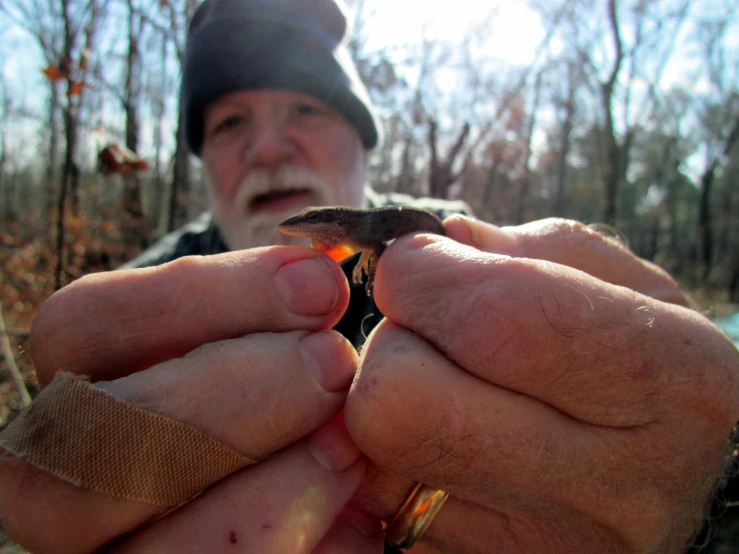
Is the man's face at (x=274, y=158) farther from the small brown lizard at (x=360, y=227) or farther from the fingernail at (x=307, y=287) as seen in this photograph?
the fingernail at (x=307, y=287)

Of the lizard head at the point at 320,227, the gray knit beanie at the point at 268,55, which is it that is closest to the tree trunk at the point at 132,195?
the gray knit beanie at the point at 268,55

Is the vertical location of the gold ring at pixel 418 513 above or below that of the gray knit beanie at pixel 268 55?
below

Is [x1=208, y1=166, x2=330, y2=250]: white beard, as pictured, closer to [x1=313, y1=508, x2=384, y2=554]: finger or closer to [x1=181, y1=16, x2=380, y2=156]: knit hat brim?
[x1=181, y1=16, x2=380, y2=156]: knit hat brim

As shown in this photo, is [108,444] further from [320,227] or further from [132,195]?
[132,195]

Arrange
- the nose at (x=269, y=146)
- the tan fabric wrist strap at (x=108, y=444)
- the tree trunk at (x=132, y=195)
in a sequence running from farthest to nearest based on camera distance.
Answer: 1. the tree trunk at (x=132, y=195)
2. the nose at (x=269, y=146)
3. the tan fabric wrist strap at (x=108, y=444)

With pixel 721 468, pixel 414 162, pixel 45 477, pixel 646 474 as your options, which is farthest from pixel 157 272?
pixel 414 162

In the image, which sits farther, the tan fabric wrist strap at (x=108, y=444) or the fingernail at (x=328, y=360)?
the fingernail at (x=328, y=360)

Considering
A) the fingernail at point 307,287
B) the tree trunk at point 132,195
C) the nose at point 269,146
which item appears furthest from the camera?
the tree trunk at point 132,195
